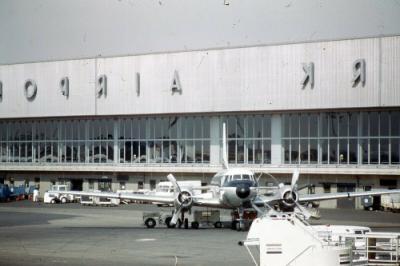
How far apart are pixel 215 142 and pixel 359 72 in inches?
885

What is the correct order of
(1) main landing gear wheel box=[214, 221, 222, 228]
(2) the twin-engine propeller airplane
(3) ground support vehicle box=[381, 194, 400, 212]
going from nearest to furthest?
(2) the twin-engine propeller airplane
(1) main landing gear wheel box=[214, 221, 222, 228]
(3) ground support vehicle box=[381, 194, 400, 212]

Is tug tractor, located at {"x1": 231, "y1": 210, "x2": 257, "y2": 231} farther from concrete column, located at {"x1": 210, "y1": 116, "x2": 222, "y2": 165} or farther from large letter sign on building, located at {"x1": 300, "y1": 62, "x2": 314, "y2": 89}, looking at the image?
concrete column, located at {"x1": 210, "y1": 116, "x2": 222, "y2": 165}

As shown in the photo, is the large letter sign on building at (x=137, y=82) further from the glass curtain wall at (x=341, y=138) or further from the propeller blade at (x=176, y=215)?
the propeller blade at (x=176, y=215)

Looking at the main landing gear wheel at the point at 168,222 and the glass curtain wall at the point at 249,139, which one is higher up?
the glass curtain wall at the point at 249,139

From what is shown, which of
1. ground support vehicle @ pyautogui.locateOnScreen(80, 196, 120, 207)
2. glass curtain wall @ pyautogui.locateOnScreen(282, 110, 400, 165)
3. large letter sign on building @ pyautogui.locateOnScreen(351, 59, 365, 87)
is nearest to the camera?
large letter sign on building @ pyautogui.locateOnScreen(351, 59, 365, 87)

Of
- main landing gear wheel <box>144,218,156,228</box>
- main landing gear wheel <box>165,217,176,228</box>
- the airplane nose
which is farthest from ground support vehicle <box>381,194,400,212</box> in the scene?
main landing gear wheel <box>144,218,156,228</box>

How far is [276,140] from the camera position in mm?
95812

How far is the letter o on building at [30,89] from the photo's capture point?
114562mm

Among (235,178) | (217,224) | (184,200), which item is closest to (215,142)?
(217,224)

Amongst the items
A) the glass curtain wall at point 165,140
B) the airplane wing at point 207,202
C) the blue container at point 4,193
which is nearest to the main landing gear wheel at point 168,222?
the airplane wing at point 207,202

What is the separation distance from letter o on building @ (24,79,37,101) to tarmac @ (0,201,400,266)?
54.3 m

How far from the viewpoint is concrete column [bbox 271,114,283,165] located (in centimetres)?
9526

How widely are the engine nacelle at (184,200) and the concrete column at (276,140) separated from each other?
42.5 m

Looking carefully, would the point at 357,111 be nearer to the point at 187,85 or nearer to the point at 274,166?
the point at 274,166
